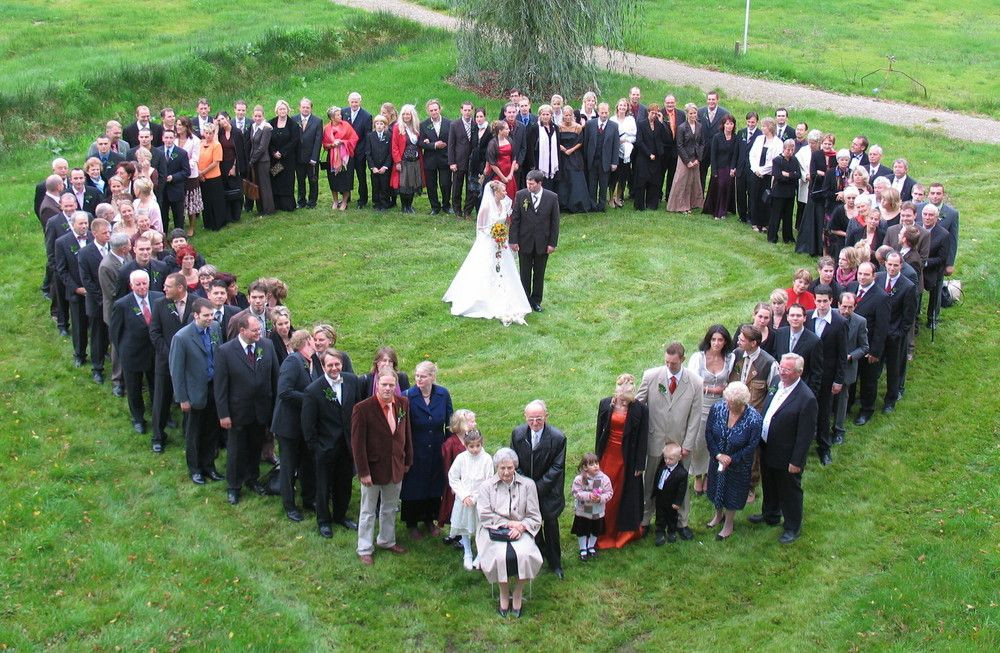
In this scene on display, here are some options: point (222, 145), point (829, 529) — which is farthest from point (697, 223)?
point (829, 529)

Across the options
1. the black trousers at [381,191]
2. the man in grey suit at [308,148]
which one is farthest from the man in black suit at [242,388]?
the black trousers at [381,191]

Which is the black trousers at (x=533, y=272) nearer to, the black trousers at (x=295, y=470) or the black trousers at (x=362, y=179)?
the black trousers at (x=362, y=179)

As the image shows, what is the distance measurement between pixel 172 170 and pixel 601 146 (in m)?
6.99

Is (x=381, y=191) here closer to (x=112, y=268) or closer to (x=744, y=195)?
(x=744, y=195)

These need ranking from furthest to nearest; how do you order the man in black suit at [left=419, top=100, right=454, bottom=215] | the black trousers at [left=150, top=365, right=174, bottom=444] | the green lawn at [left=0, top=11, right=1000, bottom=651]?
the man in black suit at [left=419, top=100, right=454, bottom=215], the black trousers at [left=150, top=365, right=174, bottom=444], the green lawn at [left=0, top=11, right=1000, bottom=651]

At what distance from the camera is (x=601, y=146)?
1936cm

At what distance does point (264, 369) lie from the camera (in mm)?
11219

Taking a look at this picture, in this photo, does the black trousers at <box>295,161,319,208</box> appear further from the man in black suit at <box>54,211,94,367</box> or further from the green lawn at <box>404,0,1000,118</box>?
the green lawn at <box>404,0,1000,118</box>

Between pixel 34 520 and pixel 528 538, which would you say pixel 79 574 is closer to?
pixel 34 520

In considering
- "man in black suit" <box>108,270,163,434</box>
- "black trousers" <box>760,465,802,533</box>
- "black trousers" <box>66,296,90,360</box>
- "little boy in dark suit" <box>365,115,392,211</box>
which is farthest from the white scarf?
"black trousers" <box>760,465,802,533</box>

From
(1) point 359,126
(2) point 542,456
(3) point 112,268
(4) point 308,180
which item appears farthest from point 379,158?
(2) point 542,456

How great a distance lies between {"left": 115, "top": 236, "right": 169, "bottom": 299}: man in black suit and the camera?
12.7 metres

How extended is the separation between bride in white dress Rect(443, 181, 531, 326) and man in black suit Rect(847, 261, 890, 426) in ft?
15.0

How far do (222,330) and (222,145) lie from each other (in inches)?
279
